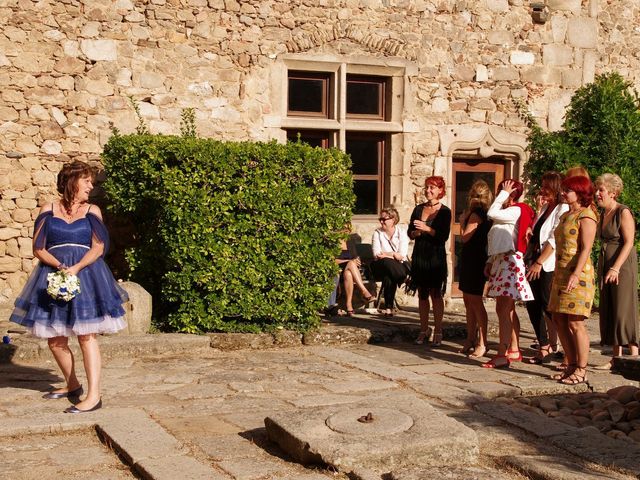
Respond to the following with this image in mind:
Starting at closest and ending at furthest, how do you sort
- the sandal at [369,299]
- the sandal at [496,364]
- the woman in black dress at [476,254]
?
the sandal at [496,364] < the woman in black dress at [476,254] < the sandal at [369,299]

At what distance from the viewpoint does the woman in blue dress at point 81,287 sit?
20.8ft

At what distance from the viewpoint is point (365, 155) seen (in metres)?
12.3

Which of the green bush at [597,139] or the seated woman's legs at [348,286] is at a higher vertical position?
the green bush at [597,139]

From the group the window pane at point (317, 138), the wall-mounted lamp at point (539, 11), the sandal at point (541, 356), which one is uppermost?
the wall-mounted lamp at point (539, 11)

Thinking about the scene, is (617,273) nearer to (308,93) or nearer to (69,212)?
(69,212)

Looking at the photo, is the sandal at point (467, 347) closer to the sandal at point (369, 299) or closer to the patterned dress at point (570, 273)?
the patterned dress at point (570, 273)

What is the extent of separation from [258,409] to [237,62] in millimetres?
5793

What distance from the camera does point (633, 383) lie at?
761 centimetres

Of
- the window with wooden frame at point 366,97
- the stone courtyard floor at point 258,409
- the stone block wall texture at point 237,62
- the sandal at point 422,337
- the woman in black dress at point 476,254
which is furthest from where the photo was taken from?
the window with wooden frame at point 366,97

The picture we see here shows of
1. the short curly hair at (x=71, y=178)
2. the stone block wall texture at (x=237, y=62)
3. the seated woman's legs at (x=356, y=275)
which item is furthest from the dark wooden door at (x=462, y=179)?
the short curly hair at (x=71, y=178)

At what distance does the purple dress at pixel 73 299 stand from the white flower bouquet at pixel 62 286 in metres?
0.08

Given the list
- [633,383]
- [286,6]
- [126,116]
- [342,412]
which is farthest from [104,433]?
[286,6]

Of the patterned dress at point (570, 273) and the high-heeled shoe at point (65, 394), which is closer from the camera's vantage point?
the high-heeled shoe at point (65, 394)

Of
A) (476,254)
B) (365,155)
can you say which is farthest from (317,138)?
(476,254)
